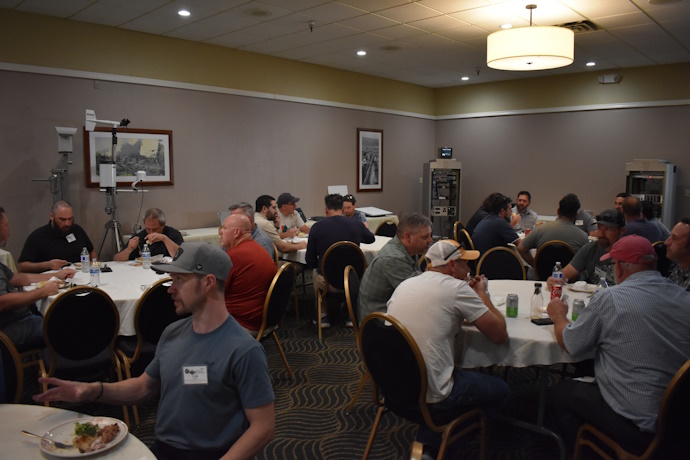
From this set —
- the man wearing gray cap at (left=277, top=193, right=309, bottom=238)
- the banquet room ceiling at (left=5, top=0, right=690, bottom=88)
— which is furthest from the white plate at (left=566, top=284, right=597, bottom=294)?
the man wearing gray cap at (left=277, top=193, right=309, bottom=238)

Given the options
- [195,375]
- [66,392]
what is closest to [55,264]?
[66,392]

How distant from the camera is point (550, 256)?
15.4 feet

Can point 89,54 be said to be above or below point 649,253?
above

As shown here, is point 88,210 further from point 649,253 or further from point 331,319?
point 649,253

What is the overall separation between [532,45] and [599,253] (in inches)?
85.2

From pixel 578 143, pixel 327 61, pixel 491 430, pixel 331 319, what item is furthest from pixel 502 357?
pixel 578 143

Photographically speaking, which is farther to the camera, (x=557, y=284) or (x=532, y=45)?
(x=532, y=45)

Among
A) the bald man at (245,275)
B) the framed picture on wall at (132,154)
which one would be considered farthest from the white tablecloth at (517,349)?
the framed picture on wall at (132,154)

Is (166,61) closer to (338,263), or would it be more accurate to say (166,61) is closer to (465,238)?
(338,263)

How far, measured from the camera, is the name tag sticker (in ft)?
5.80

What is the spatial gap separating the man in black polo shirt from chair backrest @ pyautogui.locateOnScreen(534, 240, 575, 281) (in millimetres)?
4078

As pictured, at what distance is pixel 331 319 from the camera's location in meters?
5.77

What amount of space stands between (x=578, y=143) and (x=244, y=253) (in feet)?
25.6

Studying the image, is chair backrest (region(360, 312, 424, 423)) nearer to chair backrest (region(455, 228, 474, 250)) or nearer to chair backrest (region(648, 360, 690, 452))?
chair backrest (region(648, 360, 690, 452))
